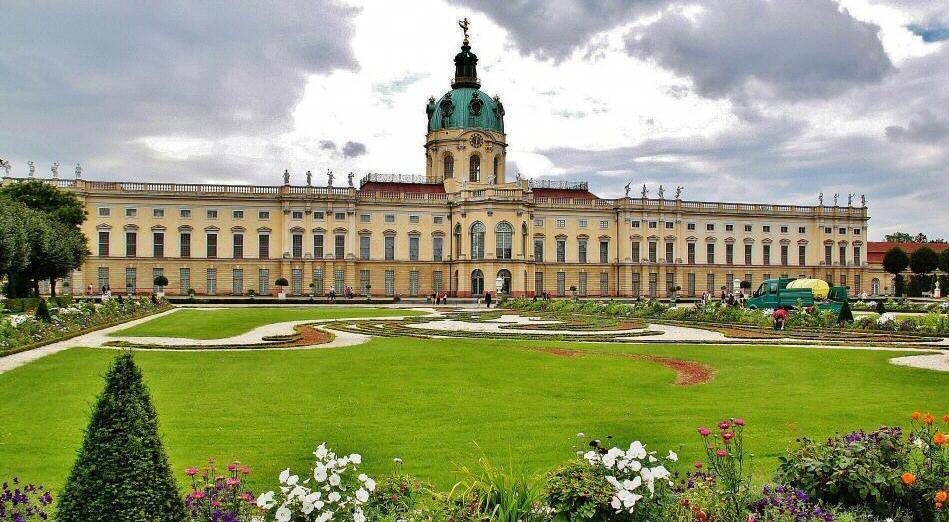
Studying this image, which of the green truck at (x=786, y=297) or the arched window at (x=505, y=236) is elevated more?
the arched window at (x=505, y=236)

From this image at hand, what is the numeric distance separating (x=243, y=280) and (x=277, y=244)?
4.74 m

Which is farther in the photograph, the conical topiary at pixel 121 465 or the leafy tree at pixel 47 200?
the leafy tree at pixel 47 200

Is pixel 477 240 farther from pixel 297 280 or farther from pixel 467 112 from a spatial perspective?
pixel 297 280

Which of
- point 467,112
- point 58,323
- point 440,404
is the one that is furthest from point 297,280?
point 440,404

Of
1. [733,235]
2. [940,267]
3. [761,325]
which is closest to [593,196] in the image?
[733,235]

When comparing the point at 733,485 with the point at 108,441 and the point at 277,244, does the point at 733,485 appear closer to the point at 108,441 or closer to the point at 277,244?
the point at 108,441

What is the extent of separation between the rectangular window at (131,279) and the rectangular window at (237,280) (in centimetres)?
865

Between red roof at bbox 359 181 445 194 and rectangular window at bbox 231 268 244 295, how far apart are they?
50.0 feet

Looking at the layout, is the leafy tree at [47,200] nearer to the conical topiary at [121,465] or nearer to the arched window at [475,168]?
the arched window at [475,168]

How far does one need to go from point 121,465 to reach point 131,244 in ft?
233

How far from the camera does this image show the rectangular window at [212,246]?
71.3 m

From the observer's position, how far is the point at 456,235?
247ft

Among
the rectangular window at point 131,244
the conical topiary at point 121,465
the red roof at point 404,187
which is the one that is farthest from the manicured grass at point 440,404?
the red roof at point 404,187

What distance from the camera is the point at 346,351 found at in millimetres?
20906
